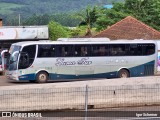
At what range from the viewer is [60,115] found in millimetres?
14664

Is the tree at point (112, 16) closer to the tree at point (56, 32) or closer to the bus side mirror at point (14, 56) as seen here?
the tree at point (56, 32)

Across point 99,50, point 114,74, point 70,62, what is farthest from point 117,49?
point 70,62

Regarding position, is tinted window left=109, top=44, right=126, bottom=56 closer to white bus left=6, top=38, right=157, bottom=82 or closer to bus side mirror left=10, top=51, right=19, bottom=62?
white bus left=6, top=38, right=157, bottom=82

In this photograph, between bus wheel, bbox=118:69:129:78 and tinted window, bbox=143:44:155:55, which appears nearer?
bus wheel, bbox=118:69:129:78

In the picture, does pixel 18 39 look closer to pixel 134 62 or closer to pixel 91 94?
pixel 134 62

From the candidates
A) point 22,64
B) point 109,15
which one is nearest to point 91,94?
point 22,64

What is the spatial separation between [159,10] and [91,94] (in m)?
41.5

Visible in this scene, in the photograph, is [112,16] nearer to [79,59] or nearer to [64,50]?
[79,59]

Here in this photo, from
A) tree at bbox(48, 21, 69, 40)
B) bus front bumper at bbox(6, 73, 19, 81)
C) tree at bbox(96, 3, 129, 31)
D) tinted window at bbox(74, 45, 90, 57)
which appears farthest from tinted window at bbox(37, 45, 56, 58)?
tree at bbox(48, 21, 69, 40)

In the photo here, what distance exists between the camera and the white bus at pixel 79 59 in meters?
28.8

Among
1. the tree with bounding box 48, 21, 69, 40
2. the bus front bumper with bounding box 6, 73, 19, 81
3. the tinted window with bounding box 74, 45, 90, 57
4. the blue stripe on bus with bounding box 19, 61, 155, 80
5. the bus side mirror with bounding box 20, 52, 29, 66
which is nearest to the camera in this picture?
the bus side mirror with bounding box 20, 52, 29, 66

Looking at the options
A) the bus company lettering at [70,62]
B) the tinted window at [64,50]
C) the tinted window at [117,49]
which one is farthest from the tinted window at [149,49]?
the tinted window at [64,50]

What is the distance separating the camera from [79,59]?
98.4ft

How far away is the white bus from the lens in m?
28.8
